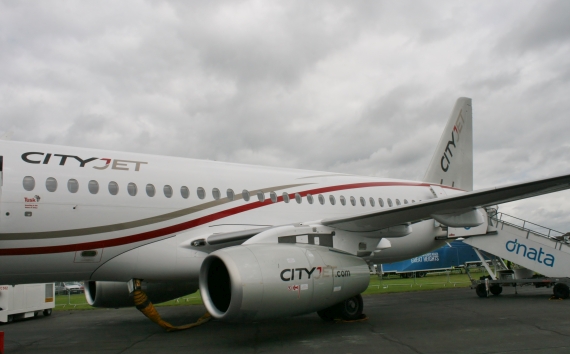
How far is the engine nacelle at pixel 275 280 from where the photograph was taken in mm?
7152

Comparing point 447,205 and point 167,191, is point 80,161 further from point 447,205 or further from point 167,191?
point 447,205

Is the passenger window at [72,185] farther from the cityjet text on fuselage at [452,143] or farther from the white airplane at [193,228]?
the cityjet text on fuselage at [452,143]

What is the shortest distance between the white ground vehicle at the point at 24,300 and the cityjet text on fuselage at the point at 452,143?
1493cm

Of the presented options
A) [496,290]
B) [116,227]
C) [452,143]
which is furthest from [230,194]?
[496,290]

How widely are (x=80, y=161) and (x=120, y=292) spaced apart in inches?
158

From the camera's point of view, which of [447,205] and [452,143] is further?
[452,143]

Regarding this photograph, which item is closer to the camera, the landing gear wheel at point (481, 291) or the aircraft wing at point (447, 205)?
the aircraft wing at point (447, 205)

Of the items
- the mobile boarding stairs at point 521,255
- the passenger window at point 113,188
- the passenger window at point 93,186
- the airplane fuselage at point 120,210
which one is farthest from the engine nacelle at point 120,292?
the mobile boarding stairs at point 521,255

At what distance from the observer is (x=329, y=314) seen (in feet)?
34.2

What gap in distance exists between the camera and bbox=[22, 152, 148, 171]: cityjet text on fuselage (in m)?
8.29

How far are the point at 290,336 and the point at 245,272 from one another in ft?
7.89

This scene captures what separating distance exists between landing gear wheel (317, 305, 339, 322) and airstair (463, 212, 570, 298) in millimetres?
8181

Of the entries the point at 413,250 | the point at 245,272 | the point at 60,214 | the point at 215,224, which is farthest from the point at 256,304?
the point at 413,250

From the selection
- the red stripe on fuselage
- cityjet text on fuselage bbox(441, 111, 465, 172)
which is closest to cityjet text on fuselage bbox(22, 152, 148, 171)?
the red stripe on fuselage
